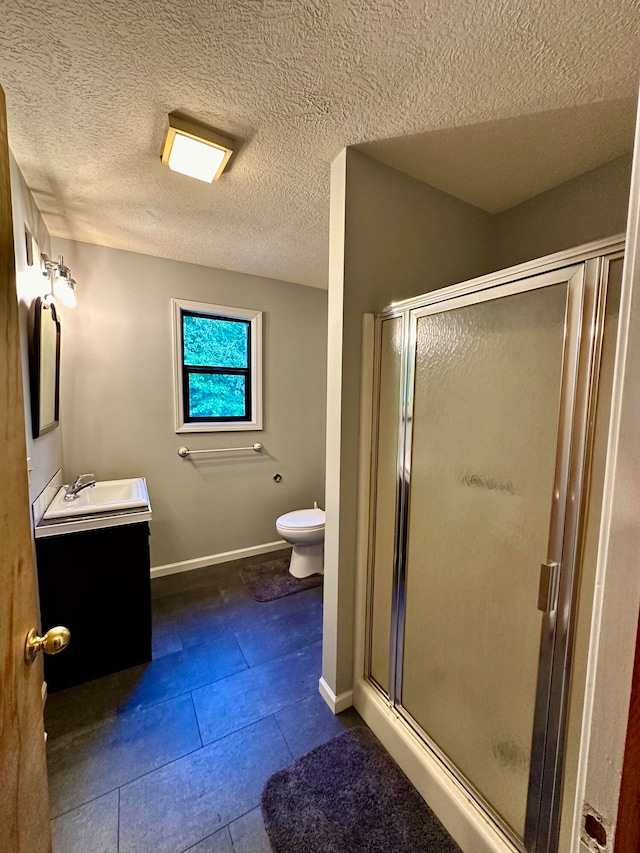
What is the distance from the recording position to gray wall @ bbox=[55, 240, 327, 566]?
2.39m

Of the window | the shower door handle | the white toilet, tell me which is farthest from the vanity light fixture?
the shower door handle

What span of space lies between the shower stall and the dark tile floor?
1.86 feet

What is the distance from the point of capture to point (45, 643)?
2.51ft

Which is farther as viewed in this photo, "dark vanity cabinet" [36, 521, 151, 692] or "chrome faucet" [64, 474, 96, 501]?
"chrome faucet" [64, 474, 96, 501]

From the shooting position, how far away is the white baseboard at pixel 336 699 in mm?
1589

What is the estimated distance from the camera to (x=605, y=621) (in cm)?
41

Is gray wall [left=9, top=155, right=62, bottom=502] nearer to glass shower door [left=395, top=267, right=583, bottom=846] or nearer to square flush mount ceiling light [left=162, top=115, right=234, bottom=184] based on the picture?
square flush mount ceiling light [left=162, top=115, right=234, bottom=184]

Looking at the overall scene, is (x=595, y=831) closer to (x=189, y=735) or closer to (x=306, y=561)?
(x=189, y=735)

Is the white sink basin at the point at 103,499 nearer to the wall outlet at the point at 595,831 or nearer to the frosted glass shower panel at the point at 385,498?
the frosted glass shower panel at the point at 385,498

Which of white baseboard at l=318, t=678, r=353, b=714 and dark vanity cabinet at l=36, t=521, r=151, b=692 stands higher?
dark vanity cabinet at l=36, t=521, r=151, b=692

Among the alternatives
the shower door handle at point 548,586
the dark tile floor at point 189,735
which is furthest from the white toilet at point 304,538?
the shower door handle at point 548,586

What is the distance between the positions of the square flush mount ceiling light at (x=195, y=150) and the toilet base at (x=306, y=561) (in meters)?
2.46

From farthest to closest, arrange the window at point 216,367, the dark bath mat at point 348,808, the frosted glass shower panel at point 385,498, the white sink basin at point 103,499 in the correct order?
the window at point 216,367 < the white sink basin at point 103,499 < the frosted glass shower panel at point 385,498 < the dark bath mat at point 348,808

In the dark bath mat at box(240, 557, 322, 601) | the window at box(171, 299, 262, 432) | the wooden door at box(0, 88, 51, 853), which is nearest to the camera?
the wooden door at box(0, 88, 51, 853)
